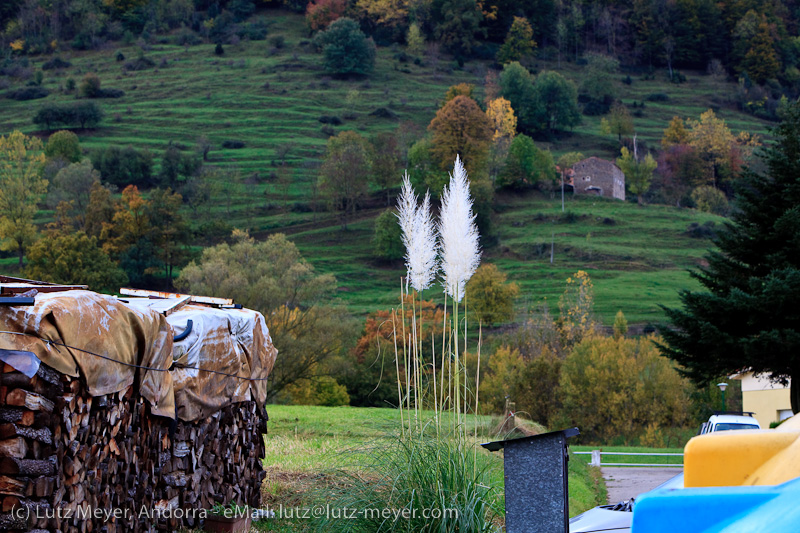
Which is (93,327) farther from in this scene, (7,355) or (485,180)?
(485,180)

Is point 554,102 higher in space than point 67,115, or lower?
higher

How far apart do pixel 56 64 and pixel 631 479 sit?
420 feet

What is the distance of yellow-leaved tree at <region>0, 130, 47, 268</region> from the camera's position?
2862 inches

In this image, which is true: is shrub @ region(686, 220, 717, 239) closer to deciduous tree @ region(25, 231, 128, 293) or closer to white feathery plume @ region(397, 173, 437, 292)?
deciduous tree @ region(25, 231, 128, 293)

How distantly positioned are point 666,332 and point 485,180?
72859 mm

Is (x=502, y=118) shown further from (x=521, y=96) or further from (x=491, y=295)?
(x=491, y=295)

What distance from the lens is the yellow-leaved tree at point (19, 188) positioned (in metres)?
72.7

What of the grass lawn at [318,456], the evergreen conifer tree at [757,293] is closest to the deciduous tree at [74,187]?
the grass lawn at [318,456]

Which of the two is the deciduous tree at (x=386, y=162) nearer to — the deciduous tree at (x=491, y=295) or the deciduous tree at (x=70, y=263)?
the deciduous tree at (x=491, y=295)

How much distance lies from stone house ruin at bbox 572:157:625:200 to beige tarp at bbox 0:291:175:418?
97779 millimetres

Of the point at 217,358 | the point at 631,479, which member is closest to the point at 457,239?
the point at 217,358

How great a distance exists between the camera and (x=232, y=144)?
10206 centimetres

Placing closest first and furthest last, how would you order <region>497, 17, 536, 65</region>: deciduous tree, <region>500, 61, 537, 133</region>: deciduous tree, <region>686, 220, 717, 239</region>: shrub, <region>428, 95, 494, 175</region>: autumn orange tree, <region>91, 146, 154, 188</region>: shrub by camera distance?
<region>686, 220, 717, 239</region>: shrub
<region>91, 146, 154, 188</region>: shrub
<region>428, 95, 494, 175</region>: autumn orange tree
<region>500, 61, 537, 133</region>: deciduous tree
<region>497, 17, 536, 65</region>: deciduous tree

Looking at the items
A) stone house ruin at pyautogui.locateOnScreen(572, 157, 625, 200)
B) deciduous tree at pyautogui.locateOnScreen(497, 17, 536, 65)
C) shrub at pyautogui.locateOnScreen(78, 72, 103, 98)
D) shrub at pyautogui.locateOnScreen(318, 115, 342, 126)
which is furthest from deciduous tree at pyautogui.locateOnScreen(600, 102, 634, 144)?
shrub at pyautogui.locateOnScreen(78, 72, 103, 98)
